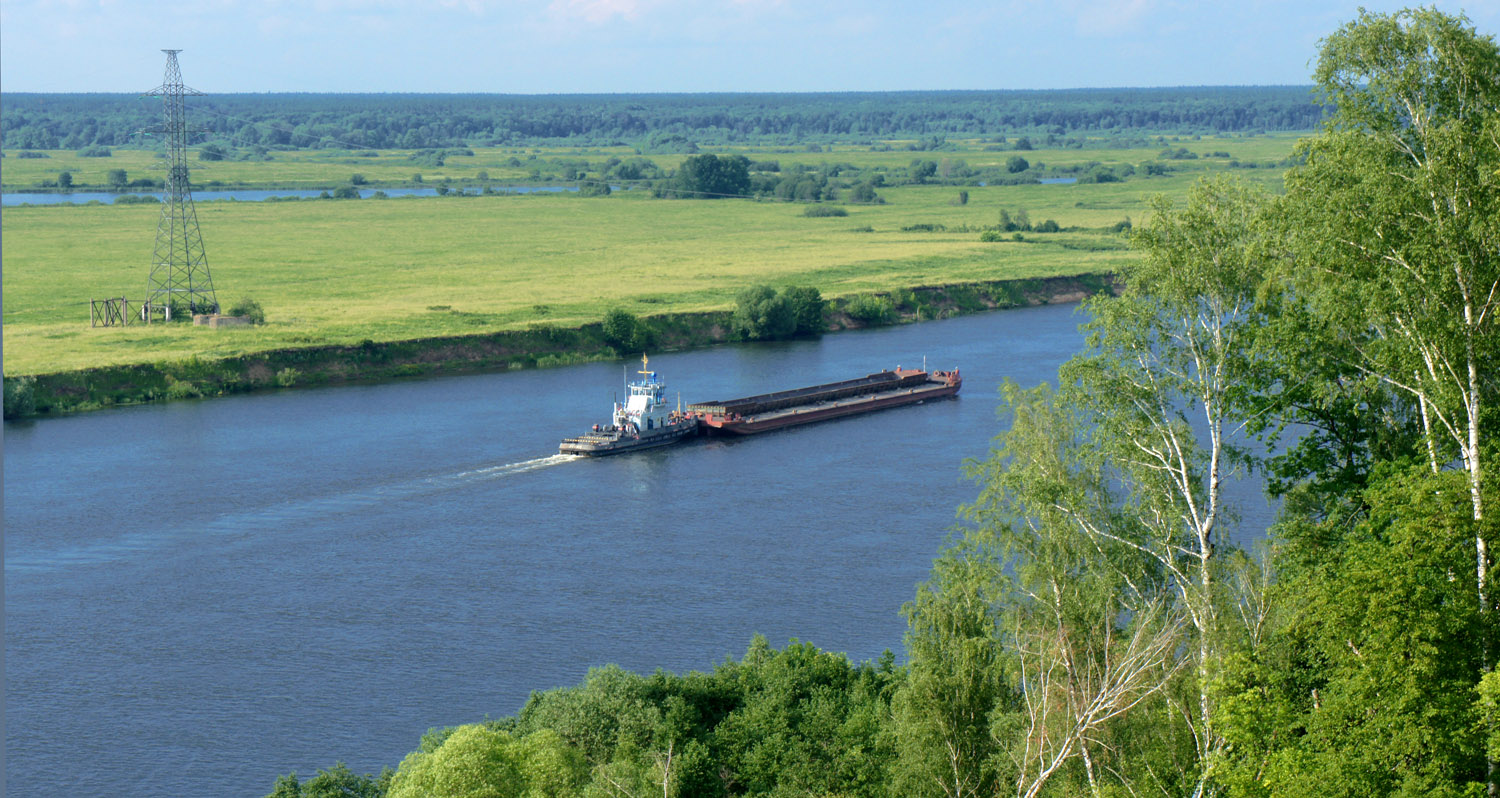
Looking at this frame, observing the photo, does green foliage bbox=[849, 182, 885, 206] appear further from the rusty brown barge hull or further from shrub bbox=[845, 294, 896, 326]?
the rusty brown barge hull

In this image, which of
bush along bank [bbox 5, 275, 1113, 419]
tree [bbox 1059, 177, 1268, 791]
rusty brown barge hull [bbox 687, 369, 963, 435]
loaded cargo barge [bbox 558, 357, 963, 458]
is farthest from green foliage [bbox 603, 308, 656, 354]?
tree [bbox 1059, 177, 1268, 791]

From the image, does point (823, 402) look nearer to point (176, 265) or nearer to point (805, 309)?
point (805, 309)

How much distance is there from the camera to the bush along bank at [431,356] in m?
65.5

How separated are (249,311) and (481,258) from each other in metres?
31.0

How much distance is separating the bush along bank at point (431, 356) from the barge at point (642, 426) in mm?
16141

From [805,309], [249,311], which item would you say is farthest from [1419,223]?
[249,311]

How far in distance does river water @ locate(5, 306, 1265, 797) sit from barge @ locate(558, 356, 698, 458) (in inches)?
30.3

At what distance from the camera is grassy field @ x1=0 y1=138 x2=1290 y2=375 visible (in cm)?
7962

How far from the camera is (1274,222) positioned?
1994 centimetres

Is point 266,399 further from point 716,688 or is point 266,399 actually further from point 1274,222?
point 1274,222

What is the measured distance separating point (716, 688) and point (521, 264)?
3273 inches

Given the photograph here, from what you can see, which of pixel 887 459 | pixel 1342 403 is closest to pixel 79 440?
pixel 887 459

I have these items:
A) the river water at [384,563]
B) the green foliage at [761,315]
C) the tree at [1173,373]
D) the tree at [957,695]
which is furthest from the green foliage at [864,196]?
the tree at [1173,373]

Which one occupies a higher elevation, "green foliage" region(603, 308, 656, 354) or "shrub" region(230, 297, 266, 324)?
"shrub" region(230, 297, 266, 324)
